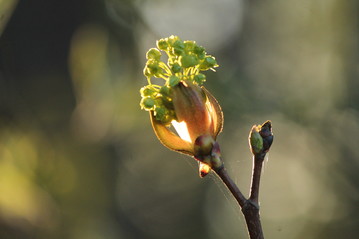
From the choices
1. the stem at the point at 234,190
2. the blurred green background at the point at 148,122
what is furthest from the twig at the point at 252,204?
the blurred green background at the point at 148,122

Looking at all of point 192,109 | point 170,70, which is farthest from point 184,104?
point 170,70

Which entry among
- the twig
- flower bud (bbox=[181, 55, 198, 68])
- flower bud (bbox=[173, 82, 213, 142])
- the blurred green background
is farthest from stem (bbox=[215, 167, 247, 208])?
the blurred green background

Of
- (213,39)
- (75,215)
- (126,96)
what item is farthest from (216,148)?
(213,39)

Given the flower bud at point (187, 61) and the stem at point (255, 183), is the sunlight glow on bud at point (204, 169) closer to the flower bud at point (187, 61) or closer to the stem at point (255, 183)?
the stem at point (255, 183)

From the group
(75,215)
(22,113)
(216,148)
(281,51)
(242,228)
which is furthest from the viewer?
(281,51)

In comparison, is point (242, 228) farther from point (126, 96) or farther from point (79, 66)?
point (79, 66)

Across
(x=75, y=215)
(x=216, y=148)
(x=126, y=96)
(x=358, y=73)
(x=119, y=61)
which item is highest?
(x=358, y=73)

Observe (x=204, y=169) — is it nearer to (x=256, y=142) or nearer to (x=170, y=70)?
(x=256, y=142)
